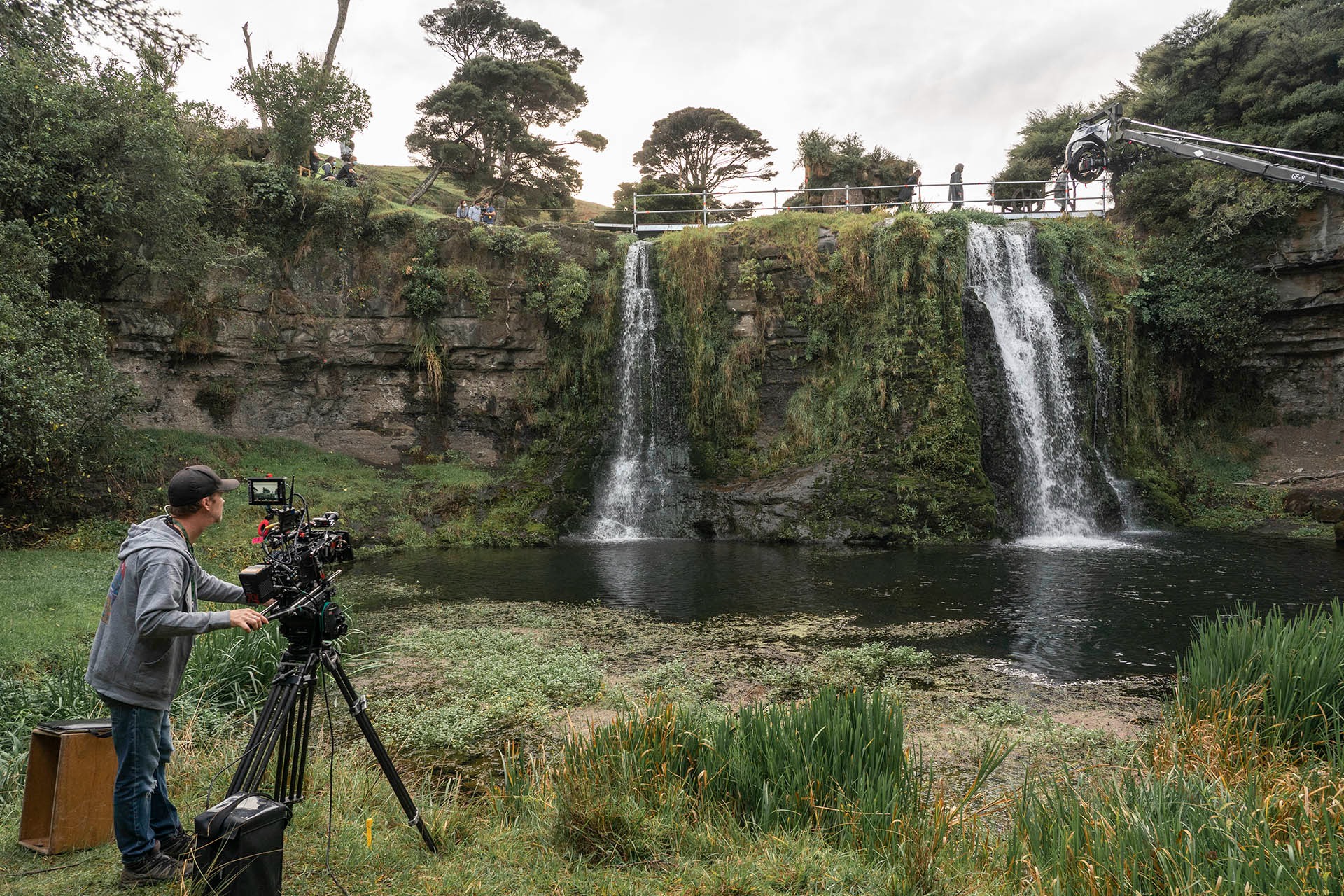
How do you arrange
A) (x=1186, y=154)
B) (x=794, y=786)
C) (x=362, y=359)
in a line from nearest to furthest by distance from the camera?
(x=794, y=786) < (x=1186, y=154) < (x=362, y=359)

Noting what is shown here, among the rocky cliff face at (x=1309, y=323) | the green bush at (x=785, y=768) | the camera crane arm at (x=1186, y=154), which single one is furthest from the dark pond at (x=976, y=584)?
the camera crane arm at (x=1186, y=154)

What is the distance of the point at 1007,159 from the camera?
2927cm

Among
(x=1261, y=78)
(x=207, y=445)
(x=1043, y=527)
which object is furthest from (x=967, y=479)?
(x=207, y=445)

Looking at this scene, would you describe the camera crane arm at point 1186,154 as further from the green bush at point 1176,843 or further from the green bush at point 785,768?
the green bush at point 785,768

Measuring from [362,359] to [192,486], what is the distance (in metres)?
17.4

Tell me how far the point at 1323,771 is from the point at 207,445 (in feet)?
63.2

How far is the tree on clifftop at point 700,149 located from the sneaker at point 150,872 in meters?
32.7

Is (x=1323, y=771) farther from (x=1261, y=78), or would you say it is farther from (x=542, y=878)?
(x=1261, y=78)

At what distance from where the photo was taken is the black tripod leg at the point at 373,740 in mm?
3258

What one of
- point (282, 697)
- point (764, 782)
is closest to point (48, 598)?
point (282, 697)

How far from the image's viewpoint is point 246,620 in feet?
9.61

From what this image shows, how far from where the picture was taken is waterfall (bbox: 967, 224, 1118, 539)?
16328mm

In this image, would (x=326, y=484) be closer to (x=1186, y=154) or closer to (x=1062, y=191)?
(x=1062, y=191)

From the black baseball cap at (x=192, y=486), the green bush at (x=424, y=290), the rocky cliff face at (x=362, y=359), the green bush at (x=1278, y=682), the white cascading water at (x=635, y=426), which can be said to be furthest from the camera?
the green bush at (x=424, y=290)
